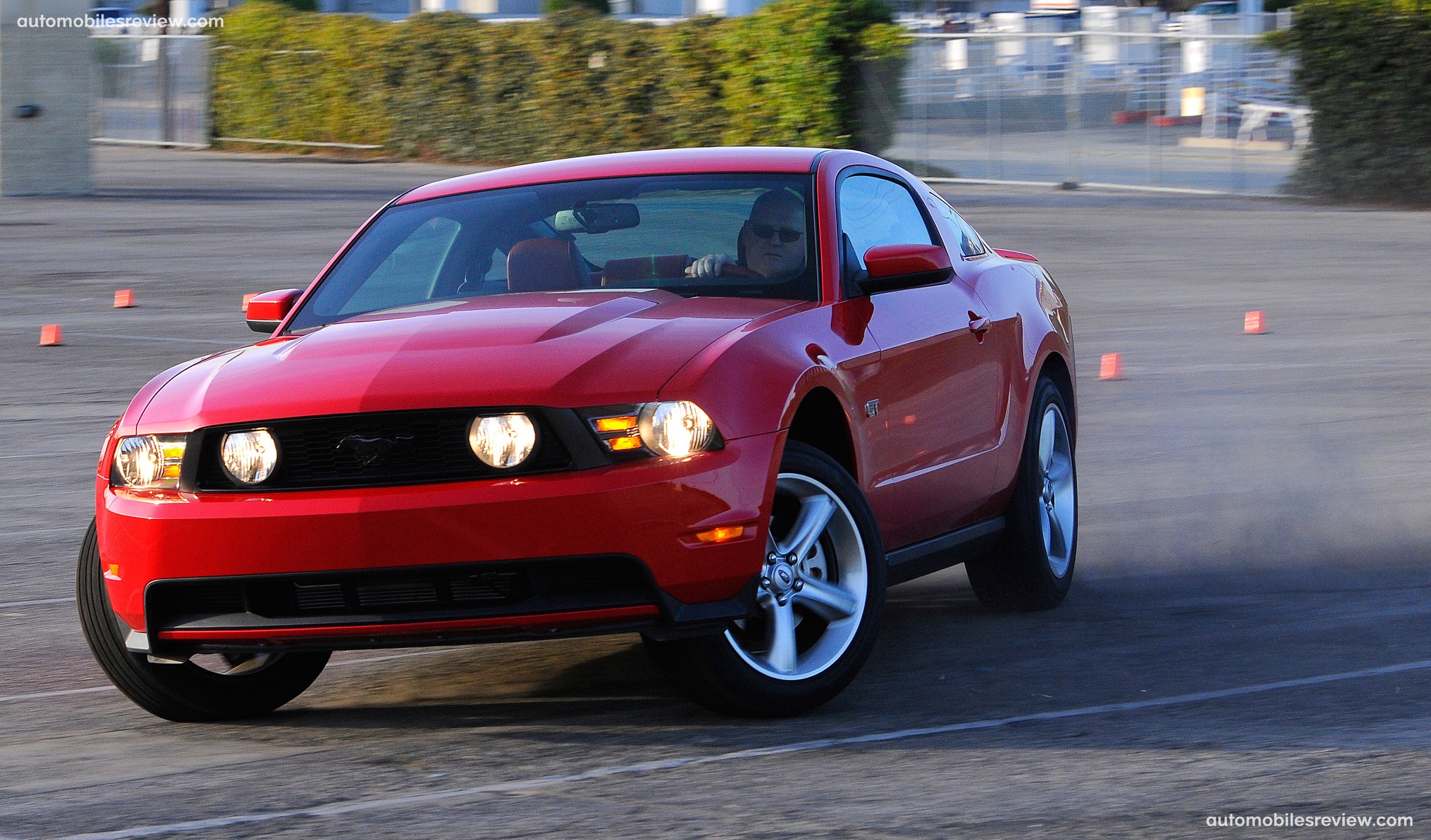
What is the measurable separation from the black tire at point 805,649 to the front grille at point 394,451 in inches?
23.3

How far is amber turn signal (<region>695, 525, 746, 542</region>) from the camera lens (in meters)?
5.02

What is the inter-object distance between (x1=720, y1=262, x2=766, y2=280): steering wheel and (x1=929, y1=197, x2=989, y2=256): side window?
1.37 metres

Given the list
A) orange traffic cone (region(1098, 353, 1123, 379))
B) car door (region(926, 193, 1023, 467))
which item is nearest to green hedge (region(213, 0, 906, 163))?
orange traffic cone (region(1098, 353, 1123, 379))

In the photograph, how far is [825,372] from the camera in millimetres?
5625

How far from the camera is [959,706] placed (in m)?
5.65

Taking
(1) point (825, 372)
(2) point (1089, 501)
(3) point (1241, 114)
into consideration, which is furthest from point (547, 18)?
(1) point (825, 372)

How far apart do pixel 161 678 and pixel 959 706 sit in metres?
2.15

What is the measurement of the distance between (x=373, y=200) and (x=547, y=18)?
27.4 ft

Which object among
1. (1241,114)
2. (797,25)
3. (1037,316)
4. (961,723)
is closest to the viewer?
(961,723)

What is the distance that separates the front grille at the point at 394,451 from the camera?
4977 millimetres

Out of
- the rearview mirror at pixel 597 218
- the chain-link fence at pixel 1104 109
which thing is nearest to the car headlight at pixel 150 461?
the rearview mirror at pixel 597 218

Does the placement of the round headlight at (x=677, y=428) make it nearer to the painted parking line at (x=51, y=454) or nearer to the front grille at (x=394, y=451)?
the front grille at (x=394, y=451)

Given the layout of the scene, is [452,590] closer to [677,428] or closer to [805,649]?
[677,428]

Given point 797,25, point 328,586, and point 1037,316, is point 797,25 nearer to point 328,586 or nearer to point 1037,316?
point 1037,316
